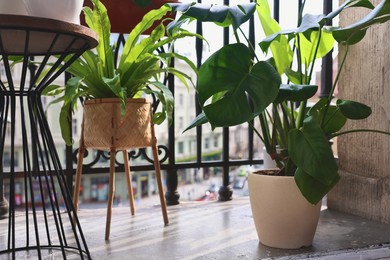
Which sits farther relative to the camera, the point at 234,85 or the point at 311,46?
the point at 311,46

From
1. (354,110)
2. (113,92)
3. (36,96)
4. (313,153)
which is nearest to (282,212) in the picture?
(313,153)

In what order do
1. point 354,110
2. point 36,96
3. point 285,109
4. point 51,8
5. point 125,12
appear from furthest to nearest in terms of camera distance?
point 125,12 → point 285,109 → point 354,110 → point 36,96 → point 51,8

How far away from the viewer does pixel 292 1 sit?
6.95ft

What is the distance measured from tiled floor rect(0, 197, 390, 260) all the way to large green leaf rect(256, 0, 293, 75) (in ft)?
1.89

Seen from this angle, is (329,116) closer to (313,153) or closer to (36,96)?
(313,153)

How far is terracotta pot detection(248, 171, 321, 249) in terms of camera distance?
125cm

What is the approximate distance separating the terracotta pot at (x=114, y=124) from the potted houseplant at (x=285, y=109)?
244mm

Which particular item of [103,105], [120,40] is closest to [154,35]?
[103,105]

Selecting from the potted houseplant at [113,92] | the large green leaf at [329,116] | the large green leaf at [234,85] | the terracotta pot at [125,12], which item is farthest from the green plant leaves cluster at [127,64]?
the large green leaf at [329,116]

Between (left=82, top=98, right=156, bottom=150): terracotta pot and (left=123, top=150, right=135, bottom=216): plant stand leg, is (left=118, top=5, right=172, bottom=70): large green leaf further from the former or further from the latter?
(left=123, top=150, right=135, bottom=216): plant stand leg

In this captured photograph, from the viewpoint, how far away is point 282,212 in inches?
49.8

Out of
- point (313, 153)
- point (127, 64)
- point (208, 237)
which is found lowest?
point (208, 237)

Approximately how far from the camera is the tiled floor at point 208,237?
4.09ft

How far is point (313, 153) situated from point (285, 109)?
0.88ft
